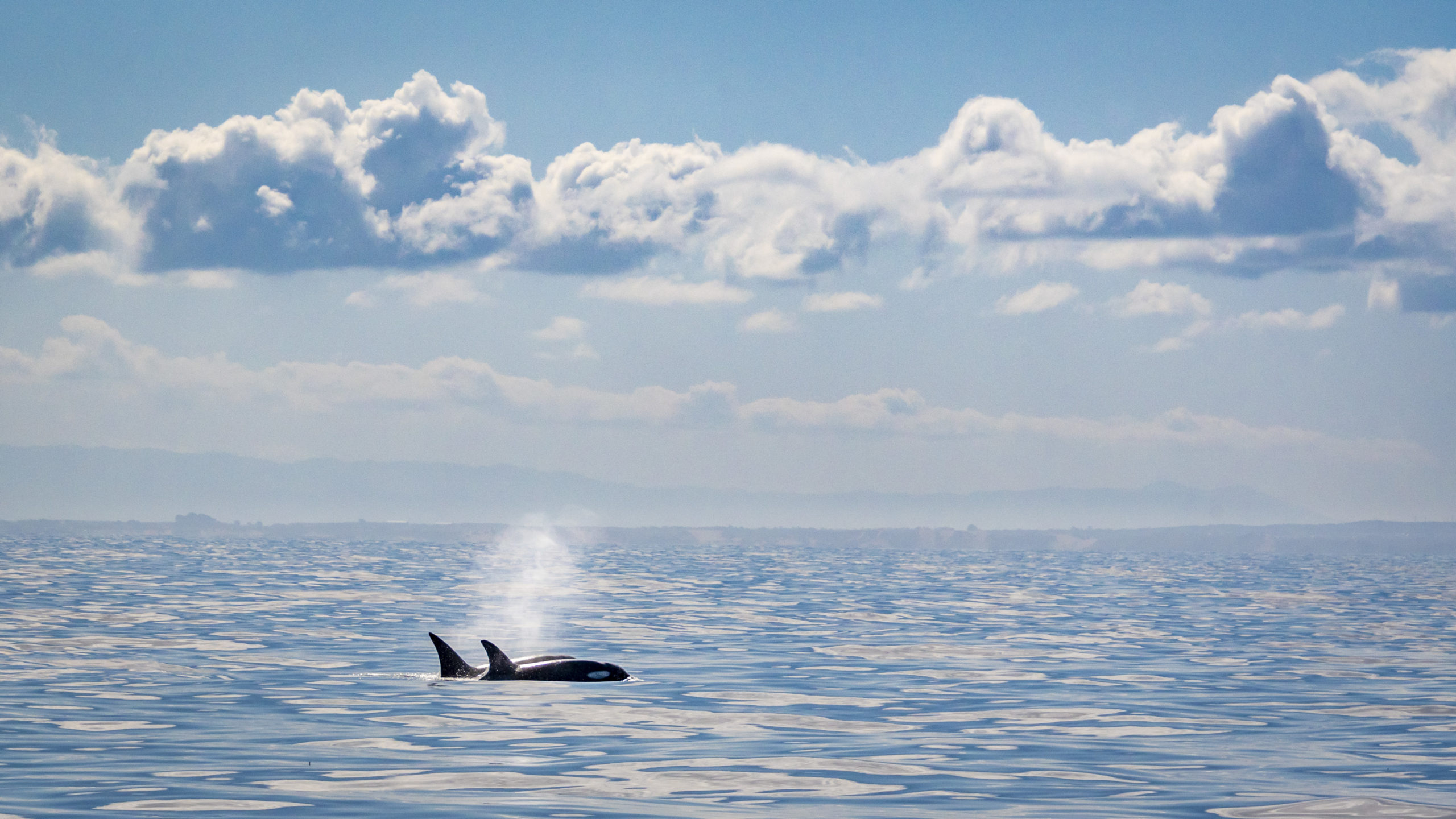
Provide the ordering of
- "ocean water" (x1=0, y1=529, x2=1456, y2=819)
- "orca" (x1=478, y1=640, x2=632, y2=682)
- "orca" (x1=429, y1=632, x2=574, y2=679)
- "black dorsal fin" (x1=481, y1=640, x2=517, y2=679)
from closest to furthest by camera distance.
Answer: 1. "ocean water" (x1=0, y1=529, x2=1456, y2=819)
2. "orca" (x1=478, y1=640, x2=632, y2=682)
3. "orca" (x1=429, y1=632, x2=574, y2=679)
4. "black dorsal fin" (x1=481, y1=640, x2=517, y2=679)

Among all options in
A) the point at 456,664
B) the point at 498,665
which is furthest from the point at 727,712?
the point at 456,664

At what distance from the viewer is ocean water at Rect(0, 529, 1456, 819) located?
61.2 feet

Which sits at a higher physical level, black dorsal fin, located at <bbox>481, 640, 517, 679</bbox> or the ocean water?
black dorsal fin, located at <bbox>481, 640, 517, 679</bbox>

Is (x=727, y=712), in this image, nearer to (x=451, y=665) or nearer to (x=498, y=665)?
(x=498, y=665)

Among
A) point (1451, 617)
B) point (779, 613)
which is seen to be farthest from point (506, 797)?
point (1451, 617)

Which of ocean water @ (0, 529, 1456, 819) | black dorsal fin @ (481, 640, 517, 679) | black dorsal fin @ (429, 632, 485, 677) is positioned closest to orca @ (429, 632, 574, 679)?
black dorsal fin @ (429, 632, 485, 677)

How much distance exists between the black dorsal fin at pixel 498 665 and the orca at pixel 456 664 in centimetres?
19

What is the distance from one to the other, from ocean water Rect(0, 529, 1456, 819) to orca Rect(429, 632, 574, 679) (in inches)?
28.2

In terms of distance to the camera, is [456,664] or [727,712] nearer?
[727,712]

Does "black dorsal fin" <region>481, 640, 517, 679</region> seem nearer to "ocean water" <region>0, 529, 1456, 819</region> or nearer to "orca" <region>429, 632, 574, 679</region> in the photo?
"orca" <region>429, 632, 574, 679</region>

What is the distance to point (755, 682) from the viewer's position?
3195 cm

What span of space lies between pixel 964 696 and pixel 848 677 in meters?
4.00

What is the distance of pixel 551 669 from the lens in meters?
32.0

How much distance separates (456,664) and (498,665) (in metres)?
0.87
